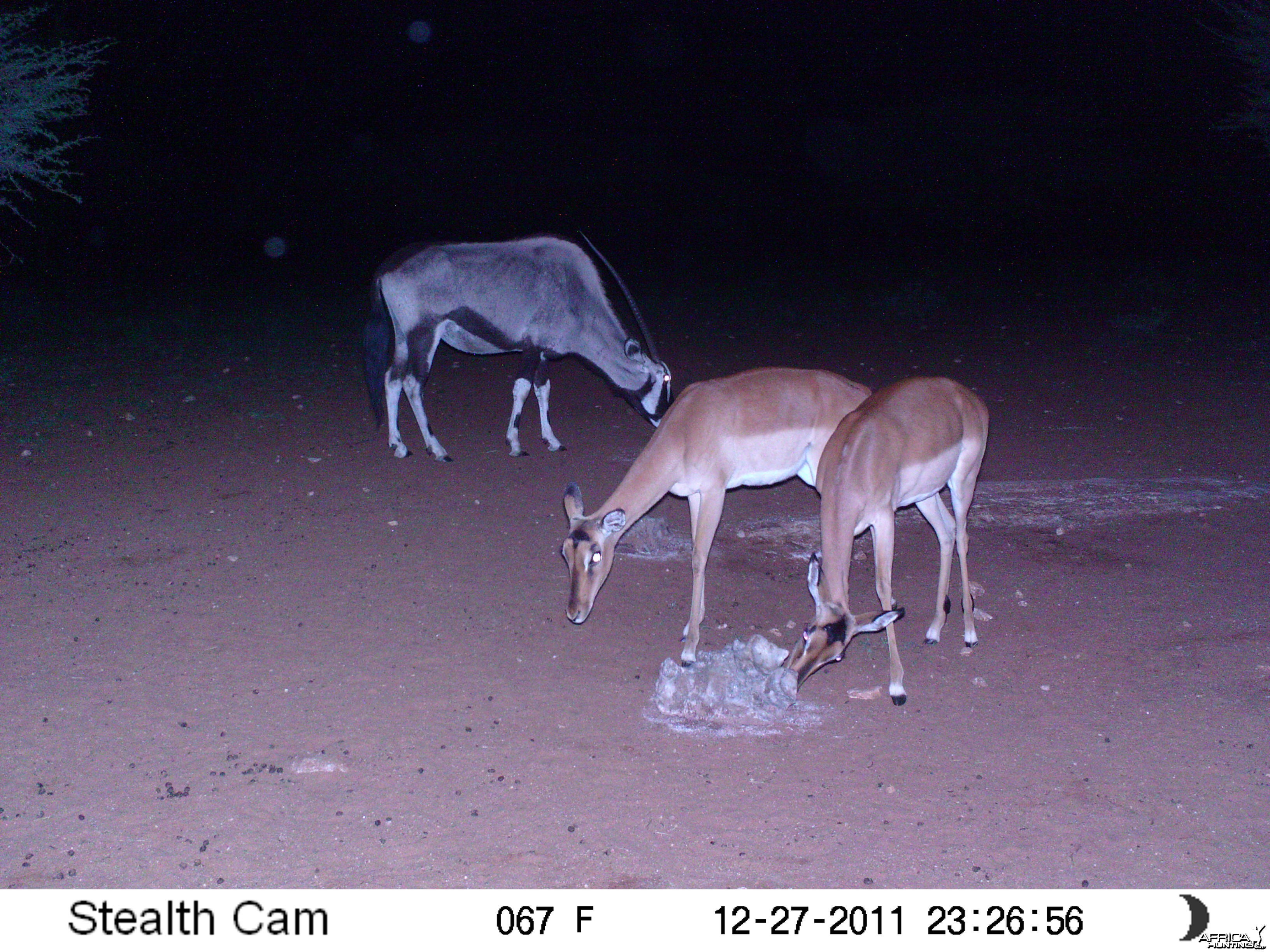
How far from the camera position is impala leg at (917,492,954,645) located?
7.43m

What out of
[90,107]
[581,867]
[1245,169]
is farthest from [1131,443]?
[90,107]

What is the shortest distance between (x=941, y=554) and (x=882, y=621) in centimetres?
191

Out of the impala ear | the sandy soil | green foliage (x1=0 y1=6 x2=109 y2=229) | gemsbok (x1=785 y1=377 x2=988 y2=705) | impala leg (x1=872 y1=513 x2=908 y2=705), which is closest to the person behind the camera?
the sandy soil

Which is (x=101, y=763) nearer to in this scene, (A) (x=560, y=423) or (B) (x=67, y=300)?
(A) (x=560, y=423)

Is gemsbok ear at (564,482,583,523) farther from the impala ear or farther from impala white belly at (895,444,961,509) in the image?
impala white belly at (895,444,961,509)

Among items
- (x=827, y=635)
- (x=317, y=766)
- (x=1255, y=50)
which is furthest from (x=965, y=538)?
(x=1255, y=50)

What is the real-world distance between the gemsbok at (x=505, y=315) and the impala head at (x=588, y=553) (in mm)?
4363

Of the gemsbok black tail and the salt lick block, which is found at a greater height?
the gemsbok black tail

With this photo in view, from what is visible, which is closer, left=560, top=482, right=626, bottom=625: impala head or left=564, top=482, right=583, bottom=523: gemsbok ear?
left=560, top=482, right=626, bottom=625: impala head

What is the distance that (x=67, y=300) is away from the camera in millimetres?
20547

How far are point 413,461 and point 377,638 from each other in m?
4.03

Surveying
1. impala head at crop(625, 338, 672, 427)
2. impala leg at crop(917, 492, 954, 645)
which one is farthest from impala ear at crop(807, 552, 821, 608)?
impala head at crop(625, 338, 672, 427)

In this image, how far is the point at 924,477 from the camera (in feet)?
23.0

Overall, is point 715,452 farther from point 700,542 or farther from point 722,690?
point 722,690
